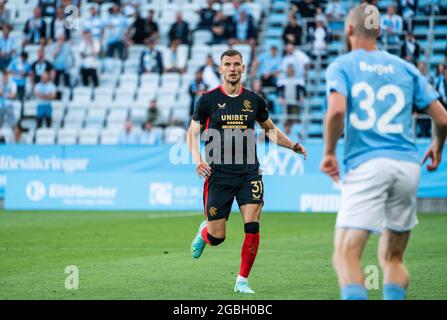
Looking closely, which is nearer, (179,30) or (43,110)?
(43,110)

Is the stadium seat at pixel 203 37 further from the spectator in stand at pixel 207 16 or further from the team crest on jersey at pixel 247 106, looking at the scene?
the team crest on jersey at pixel 247 106

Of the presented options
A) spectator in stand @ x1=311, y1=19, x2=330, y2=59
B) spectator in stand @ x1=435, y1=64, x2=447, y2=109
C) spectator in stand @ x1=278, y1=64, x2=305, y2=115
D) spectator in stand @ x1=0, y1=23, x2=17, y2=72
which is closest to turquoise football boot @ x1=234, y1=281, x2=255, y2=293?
spectator in stand @ x1=435, y1=64, x2=447, y2=109

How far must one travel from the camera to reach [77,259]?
13383mm

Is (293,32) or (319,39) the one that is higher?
(293,32)

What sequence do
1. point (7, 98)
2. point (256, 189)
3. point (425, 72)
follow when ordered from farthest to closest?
point (7, 98) → point (425, 72) → point (256, 189)

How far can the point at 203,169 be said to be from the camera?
1036cm

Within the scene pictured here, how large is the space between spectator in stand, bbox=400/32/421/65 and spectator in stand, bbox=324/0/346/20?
9.58ft

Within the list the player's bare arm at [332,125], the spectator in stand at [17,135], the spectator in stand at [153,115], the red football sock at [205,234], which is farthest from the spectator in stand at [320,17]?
the player's bare arm at [332,125]

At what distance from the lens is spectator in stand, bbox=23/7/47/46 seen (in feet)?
98.7

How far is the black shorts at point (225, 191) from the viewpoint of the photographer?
10.7 meters

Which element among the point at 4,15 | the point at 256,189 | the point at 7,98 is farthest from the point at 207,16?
the point at 256,189

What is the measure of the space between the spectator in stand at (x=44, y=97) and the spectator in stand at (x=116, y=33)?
2.45 metres

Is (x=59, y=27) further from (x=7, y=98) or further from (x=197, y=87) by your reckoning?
(x=197, y=87)

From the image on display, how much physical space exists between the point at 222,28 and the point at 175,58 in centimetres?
164
